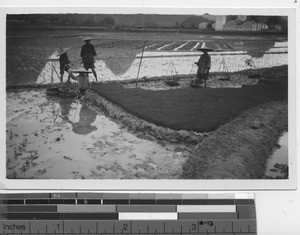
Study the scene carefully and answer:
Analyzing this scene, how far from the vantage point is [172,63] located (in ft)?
4.23

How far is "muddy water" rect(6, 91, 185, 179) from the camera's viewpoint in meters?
1.27

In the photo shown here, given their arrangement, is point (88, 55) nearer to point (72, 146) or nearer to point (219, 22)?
point (72, 146)

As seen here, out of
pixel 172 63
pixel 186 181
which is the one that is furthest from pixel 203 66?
pixel 186 181

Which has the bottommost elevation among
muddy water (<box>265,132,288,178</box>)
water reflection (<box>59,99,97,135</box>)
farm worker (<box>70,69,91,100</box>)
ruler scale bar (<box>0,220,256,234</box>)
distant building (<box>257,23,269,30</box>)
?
ruler scale bar (<box>0,220,256,234</box>)

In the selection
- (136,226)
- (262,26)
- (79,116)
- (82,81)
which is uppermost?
(262,26)

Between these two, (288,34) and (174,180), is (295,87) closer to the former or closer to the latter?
(288,34)

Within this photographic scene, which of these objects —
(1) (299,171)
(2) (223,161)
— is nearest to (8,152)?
(2) (223,161)

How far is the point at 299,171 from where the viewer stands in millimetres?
1281

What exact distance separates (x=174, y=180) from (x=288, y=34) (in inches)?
20.8

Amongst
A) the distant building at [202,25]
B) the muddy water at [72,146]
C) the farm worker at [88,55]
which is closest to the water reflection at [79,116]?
the muddy water at [72,146]

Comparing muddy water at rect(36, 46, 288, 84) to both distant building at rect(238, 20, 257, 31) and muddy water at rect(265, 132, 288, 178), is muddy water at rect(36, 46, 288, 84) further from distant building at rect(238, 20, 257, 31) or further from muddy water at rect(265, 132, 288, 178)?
muddy water at rect(265, 132, 288, 178)

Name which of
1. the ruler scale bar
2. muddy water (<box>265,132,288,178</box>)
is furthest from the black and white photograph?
the ruler scale bar

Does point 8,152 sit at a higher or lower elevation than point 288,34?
lower

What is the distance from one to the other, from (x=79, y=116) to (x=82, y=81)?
4.0 inches
